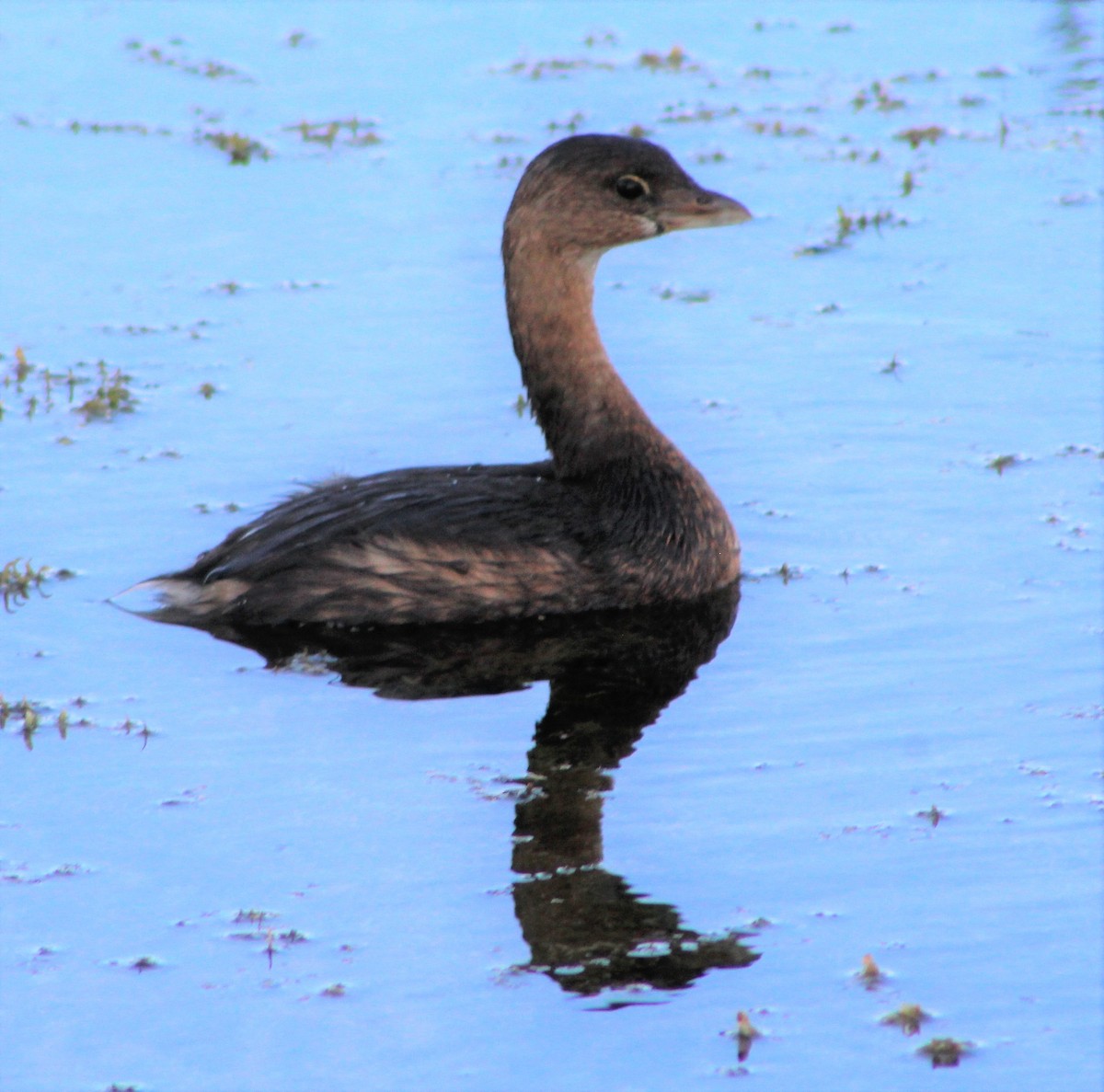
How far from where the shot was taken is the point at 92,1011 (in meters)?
4.98

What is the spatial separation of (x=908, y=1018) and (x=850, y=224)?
8449mm

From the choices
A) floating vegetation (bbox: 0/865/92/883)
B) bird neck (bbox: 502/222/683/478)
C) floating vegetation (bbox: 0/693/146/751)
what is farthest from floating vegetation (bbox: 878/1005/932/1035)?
bird neck (bbox: 502/222/683/478)

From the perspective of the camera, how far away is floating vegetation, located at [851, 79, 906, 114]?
15058 millimetres

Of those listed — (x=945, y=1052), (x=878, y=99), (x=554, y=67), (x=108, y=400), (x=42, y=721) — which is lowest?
(x=945, y=1052)

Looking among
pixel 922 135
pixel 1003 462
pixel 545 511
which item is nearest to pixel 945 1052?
pixel 545 511

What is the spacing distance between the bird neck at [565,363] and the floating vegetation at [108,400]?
2.63 meters

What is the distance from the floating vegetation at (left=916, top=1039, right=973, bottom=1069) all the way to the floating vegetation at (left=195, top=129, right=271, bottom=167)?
34.6 ft

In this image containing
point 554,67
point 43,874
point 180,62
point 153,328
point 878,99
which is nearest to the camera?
point 43,874

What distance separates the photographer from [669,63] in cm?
1641

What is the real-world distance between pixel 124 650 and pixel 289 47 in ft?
35.5

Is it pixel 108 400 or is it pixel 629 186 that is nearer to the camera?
pixel 629 186

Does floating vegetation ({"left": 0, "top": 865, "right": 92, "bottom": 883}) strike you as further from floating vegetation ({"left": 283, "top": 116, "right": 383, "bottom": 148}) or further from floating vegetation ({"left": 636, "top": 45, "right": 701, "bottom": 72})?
floating vegetation ({"left": 636, "top": 45, "right": 701, "bottom": 72})

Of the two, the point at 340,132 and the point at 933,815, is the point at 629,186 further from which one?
the point at 340,132

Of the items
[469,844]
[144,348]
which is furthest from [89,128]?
[469,844]
